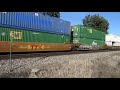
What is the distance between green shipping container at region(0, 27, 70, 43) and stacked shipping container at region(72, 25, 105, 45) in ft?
26.0

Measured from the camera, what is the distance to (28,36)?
25.4 meters

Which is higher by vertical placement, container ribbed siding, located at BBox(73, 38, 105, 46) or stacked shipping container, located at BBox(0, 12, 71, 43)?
stacked shipping container, located at BBox(0, 12, 71, 43)

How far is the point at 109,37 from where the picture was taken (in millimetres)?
66938

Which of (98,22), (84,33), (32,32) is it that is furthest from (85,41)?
(98,22)

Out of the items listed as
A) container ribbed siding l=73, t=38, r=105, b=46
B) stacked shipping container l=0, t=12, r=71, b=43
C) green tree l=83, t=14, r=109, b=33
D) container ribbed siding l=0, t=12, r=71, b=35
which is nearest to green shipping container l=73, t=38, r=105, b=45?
container ribbed siding l=73, t=38, r=105, b=46

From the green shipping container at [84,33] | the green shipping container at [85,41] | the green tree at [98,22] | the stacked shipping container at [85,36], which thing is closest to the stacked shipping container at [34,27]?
the green shipping container at [85,41]

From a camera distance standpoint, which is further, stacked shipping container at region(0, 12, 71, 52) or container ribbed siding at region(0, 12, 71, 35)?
container ribbed siding at region(0, 12, 71, 35)

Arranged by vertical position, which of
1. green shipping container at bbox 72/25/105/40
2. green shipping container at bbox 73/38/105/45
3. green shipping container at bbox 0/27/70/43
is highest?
green shipping container at bbox 72/25/105/40

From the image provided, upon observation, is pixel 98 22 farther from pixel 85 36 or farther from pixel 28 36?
pixel 28 36

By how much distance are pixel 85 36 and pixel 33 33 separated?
1833 centimetres

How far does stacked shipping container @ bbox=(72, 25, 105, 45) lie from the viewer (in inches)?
1588

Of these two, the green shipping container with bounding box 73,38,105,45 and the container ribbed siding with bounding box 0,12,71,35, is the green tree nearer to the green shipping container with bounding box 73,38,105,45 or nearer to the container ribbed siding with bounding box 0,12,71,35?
the green shipping container with bounding box 73,38,105,45
